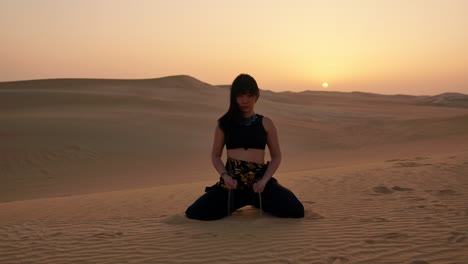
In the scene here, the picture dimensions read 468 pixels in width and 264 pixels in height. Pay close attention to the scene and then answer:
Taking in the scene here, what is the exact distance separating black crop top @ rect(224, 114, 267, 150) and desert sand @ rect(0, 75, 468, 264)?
0.87 metres

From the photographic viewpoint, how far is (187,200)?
774 centimetres

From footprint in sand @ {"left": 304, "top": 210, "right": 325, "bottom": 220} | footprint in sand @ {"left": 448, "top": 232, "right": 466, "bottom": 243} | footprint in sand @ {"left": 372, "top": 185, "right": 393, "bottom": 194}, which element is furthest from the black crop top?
footprint in sand @ {"left": 372, "top": 185, "right": 393, "bottom": 194}

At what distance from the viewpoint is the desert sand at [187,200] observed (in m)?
4.12

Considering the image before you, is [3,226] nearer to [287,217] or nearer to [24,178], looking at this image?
[287,217]

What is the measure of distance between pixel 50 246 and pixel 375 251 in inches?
125

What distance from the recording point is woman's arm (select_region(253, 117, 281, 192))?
16.0 feet

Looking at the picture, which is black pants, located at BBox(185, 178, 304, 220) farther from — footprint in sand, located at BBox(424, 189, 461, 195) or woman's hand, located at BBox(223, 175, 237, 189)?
footprint in sand, located at BBox(424, 189, 461, 195)

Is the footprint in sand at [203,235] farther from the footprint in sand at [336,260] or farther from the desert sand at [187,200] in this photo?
the footprint in sand at [336,260]

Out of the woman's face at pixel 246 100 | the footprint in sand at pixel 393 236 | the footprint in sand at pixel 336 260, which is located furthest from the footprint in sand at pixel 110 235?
the footprint in sand at pixel 393 236

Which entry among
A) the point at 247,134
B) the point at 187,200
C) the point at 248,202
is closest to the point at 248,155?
the point at 247,134

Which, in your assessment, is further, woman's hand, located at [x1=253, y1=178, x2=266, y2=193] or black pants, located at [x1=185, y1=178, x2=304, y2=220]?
black pants, located at [x1=185, y1=178, x2=304, y2=220]

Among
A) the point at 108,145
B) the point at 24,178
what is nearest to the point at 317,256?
the point at 24,178

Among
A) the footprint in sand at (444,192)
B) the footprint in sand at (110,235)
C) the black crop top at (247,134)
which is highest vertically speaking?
the black crop top at (247,134)

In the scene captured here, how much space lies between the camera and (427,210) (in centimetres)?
547
